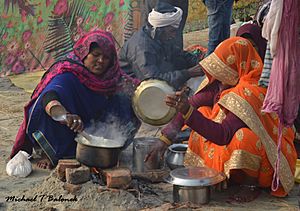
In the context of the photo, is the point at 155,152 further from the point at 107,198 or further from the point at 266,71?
the point at 266,71

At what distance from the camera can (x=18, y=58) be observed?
926cm

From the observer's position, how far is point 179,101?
366 cm

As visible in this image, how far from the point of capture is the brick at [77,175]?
3875 mm

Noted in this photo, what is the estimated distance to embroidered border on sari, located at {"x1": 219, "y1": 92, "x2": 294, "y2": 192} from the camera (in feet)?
12.7

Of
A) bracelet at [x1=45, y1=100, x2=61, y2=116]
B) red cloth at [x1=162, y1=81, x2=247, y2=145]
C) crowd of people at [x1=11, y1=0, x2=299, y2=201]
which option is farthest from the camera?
bracelet at [x1=45, y1=100, x2=61, y2=116]

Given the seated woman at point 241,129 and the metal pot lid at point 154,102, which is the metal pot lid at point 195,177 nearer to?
the seated woman at point 241,129

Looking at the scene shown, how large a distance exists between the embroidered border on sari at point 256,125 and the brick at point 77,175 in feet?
3.50

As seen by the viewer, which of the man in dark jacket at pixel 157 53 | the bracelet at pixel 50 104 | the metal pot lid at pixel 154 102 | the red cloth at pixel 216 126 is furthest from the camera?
the man in dark jacket at pixel 157 53

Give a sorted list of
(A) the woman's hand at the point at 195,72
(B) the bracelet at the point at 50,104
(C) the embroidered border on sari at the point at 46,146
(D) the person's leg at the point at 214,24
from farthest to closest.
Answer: (D) the person's leg at the point at 214,24
(A) the woman's hand at the point at 195,72
(C) the embroidered border on sari at the point at 46,146
(B) the bracelet at the point at 50,104

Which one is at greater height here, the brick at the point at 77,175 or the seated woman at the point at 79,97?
the seated woman at the point at 79,97

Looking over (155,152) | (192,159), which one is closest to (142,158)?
(155,152)

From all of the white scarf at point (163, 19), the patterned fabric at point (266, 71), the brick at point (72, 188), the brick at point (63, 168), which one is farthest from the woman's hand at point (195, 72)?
the brick at point (72, 188)

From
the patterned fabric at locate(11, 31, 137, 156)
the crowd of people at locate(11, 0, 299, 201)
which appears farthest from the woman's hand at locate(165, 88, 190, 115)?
the patterned fabric at locate(11, 31, 137, 156)

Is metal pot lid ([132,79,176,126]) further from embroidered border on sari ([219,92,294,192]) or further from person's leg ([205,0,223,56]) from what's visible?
person's leg ([205,0,223,56])
